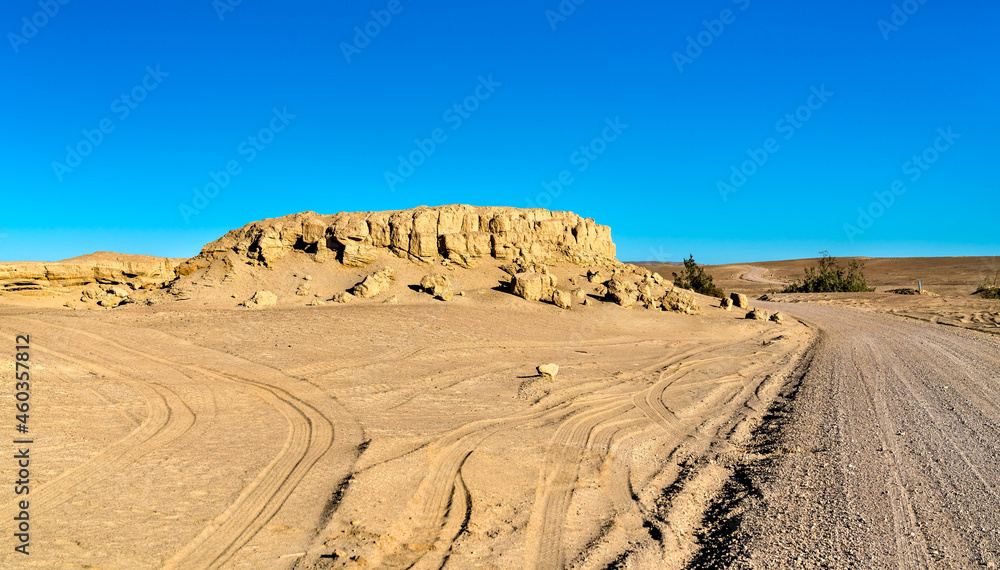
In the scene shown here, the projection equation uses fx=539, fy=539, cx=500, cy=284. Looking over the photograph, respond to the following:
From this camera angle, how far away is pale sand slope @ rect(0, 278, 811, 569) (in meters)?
4.94

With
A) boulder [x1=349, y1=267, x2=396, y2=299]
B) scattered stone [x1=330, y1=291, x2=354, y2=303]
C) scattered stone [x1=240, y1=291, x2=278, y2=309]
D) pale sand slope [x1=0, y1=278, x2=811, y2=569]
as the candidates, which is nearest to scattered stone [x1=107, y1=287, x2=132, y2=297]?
pale sand slope [x1=0, y1=278, x2=811, y2=569]

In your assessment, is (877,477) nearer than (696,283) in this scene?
Yes

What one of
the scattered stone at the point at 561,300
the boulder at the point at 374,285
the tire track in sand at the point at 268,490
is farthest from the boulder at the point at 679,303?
the tire track in sand at the point at 268,490

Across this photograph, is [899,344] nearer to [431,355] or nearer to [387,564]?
[431,355]

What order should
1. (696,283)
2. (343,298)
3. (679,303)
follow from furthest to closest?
(696,283)
(679,303)
(343,298)

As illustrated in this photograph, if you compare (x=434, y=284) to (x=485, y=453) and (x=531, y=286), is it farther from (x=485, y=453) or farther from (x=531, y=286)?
(x=485, y=453)

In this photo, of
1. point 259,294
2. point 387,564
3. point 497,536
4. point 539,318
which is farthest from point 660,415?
point 259,294

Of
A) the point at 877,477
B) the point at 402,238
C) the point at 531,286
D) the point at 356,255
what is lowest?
the point at 877,477

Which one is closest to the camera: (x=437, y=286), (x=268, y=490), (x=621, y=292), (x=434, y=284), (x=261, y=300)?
(x=268, y=490)

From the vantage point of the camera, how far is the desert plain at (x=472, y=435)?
194 inches

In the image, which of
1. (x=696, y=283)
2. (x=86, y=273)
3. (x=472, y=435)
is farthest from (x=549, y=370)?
(x=696, y=283)

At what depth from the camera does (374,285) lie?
791 inches

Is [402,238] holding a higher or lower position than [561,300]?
higher

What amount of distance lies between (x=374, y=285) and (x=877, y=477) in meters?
16.7
